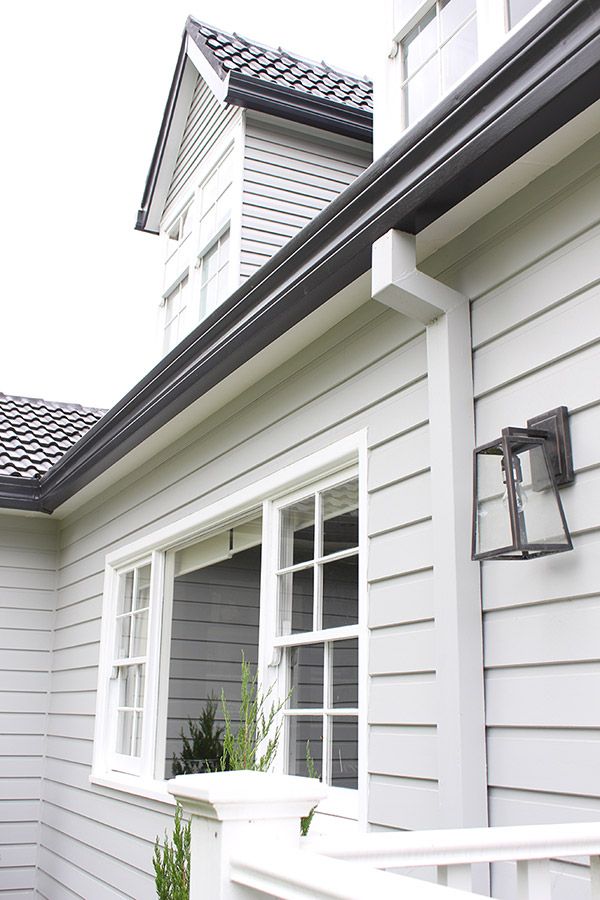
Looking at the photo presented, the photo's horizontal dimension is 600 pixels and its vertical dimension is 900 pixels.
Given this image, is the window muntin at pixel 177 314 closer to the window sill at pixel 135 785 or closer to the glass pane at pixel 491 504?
the window sill at pixel 135 785

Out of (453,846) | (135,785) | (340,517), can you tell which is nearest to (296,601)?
(340,517)

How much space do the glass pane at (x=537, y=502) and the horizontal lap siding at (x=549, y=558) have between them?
53mm

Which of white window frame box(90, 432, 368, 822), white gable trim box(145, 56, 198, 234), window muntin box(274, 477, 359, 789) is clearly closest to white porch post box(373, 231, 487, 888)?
white window frame box(90, 432, 368, 822)

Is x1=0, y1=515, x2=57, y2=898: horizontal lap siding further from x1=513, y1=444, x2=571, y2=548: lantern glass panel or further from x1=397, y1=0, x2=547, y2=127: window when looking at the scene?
x1=513, y1=444, x2=571, y2=548: lantern glass panel

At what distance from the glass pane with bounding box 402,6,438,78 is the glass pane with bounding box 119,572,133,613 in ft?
12.9

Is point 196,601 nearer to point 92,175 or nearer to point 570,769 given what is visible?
point 570,769

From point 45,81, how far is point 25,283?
6.62 m

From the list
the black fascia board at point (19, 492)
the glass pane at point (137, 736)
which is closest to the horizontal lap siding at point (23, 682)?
the black fascia board at point (19, 492)

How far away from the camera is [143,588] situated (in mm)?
6188

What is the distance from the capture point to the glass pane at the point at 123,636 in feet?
20.8

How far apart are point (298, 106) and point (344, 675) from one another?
449 cm

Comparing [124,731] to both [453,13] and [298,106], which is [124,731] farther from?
[453,13]

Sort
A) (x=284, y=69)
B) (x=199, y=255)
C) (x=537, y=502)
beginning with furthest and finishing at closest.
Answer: (x=199, y=255) < (x=284, y=69) < (x=537, y=502)

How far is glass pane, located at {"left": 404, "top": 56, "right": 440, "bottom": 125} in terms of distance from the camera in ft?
12.6
